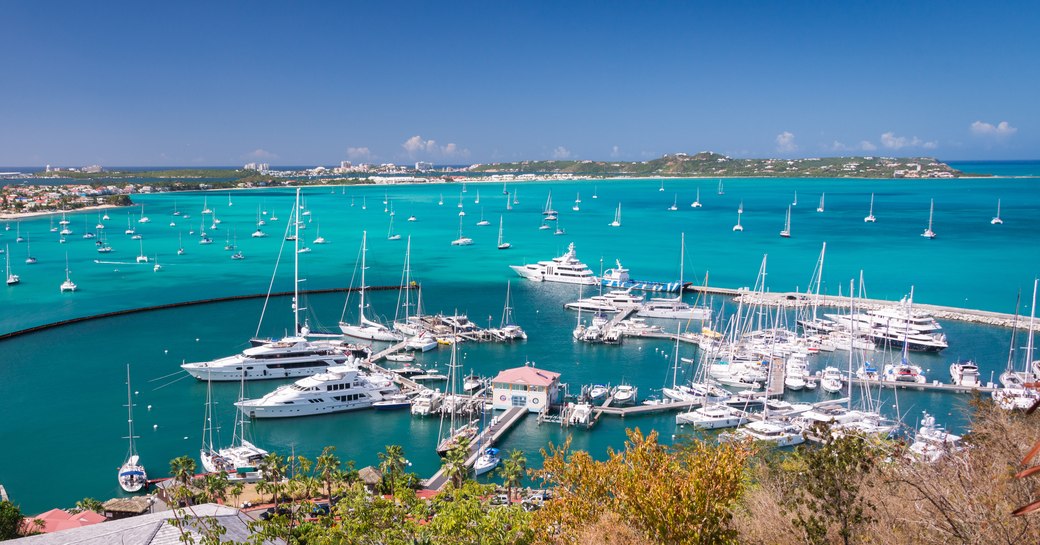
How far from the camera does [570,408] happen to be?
98.8ft

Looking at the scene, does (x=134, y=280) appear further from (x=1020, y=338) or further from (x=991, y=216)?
(x=991, y=216)

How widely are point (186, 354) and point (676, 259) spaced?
50962 millimetres

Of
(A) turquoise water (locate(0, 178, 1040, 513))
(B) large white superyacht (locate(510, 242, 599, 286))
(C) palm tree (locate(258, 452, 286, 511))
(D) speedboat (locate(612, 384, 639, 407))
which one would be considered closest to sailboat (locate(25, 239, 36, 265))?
(A) turquoise water (locate(0, 178, 1040, 513))

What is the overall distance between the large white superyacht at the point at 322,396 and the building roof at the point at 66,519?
10707 mm

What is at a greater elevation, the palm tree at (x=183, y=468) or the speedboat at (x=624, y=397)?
the palm tree at (x=183, y=468)

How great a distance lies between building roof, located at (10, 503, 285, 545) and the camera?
35.7 feet

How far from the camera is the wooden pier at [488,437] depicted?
23797 mm

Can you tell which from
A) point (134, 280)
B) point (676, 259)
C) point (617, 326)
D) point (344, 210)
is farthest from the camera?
point (344, 210)

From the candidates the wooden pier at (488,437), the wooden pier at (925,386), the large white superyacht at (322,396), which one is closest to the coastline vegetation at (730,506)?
the wooden pier at (488,437)

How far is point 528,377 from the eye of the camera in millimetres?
31344

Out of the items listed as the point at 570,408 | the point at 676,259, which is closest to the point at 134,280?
the point at 570,408

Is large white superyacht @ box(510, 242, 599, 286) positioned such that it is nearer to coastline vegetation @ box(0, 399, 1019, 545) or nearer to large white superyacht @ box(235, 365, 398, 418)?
large white superyacht @ box(235, 365, 398, 418)

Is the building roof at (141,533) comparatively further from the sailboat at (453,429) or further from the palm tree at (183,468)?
the sailboat at (453,429)

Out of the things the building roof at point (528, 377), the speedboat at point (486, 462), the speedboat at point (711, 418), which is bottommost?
the speedboat at point (486, 462)
